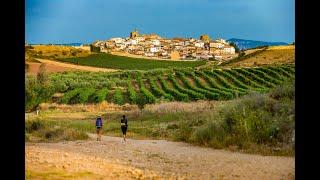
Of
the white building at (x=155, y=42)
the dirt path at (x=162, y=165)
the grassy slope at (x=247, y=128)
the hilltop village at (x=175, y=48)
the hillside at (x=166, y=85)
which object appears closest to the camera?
the dirt path at (x=162, y=165)

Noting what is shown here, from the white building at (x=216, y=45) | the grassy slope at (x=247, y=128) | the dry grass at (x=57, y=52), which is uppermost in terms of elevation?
the white building at (x=216, y=45)

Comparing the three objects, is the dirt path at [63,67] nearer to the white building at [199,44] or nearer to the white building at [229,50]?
the white building at [229,50]

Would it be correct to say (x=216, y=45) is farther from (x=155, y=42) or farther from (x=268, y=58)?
(x=268, y=58)

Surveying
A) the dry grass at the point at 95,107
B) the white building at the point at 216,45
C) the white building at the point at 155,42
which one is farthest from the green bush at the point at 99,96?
the white building at the point at 155,42

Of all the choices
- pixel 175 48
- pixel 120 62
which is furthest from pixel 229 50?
pixel 120 62

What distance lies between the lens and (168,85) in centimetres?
7312

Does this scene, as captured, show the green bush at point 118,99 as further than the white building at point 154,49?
No

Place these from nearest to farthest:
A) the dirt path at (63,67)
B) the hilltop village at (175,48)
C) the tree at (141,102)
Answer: the tree at (141,102) < the dirt path at (63,67) < the hilltop village at (175,48)

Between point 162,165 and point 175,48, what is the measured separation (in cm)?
16430

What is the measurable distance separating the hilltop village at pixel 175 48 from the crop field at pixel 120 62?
752 inches

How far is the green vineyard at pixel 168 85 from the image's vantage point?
197ft
